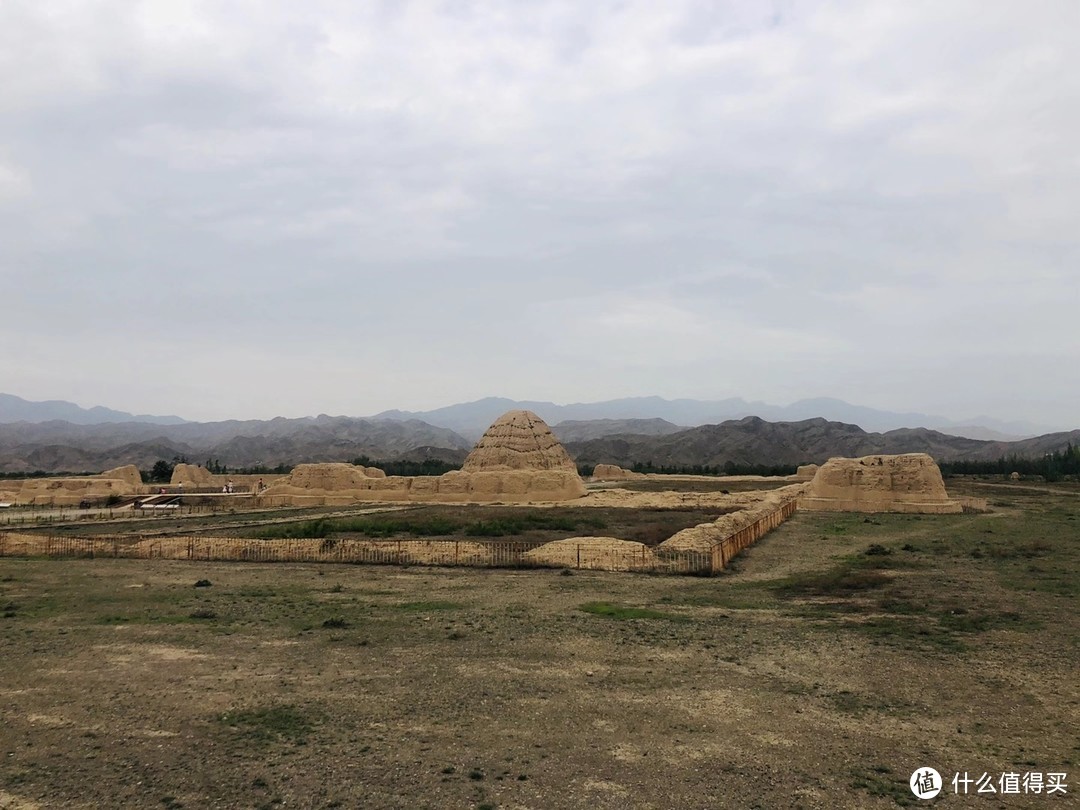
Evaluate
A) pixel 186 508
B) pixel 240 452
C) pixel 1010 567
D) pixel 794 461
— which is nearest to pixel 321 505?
pixel 186 508

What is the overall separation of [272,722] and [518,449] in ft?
148

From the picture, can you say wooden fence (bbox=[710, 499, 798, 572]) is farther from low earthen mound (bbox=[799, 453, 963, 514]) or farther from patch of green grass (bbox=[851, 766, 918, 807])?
patch of green grass (bbox=[851, 766, 918, 807])

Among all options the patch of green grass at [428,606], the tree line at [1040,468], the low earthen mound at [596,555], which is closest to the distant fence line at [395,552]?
the low earthen mound at [596,555]

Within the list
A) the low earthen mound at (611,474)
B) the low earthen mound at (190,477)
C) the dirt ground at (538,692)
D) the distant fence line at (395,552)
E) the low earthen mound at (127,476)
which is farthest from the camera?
the low earthen mound at (611,474)

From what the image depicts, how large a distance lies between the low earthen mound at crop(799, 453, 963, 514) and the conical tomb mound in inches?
730

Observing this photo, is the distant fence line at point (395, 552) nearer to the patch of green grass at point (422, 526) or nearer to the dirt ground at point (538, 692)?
the dirt ground at point (538, 692)

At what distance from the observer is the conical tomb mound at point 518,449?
2046 inches

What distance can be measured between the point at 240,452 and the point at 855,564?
165 m

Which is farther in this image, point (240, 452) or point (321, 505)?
point (240, 452)

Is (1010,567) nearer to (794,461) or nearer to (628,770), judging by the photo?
(628,770)

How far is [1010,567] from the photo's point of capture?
1877 cm

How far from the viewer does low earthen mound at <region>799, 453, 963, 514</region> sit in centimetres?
3516

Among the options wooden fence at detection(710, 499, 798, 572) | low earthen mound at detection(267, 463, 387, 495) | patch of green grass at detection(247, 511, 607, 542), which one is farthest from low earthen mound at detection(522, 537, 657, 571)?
low earthen mound at detection(267, 463, 387, 495)
